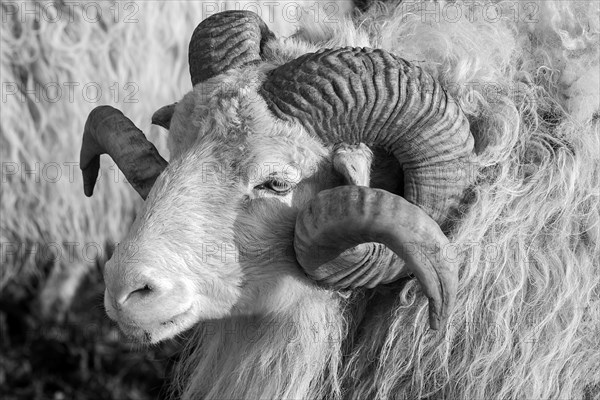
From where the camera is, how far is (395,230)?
2797 mm

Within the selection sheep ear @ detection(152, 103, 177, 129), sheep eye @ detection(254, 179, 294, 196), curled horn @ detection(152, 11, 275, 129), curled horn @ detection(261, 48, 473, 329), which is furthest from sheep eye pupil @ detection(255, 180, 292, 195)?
sheep ear @ detection(152, 103, 177, 129)

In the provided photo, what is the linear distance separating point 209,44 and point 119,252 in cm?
82

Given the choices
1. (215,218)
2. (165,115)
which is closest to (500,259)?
(215,218)

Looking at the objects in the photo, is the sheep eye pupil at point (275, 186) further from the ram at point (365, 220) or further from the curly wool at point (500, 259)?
the curly wool at point (500, 259)

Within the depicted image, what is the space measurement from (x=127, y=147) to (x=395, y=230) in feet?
3.91

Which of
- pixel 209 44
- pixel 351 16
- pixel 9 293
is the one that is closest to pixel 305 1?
pixel 351 16

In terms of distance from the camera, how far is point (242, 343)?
11.6 feet

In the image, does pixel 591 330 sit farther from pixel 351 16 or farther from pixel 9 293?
pixel 9 293

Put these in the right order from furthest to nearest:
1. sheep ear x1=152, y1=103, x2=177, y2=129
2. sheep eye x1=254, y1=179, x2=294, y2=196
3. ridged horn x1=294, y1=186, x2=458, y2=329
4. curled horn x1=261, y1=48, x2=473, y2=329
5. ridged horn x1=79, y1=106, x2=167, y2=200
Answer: sheep ear x1=152, y1=103, x2=177, y2=129
ridged horn x1=79, y1=106, x2=167, y2=200
sheep eye x1=254, y1=179, x2=294, y2=196
curled horn x1=261, y1=48, x2=473, y2=329
ridged horn x1=294, y1=186, x2=458, y2=329

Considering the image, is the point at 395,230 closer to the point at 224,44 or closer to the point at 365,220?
the point at 365,220

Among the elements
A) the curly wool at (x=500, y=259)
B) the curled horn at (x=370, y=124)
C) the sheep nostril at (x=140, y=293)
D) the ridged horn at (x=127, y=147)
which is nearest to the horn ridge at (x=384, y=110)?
the curled horn at (x=370, y=124)

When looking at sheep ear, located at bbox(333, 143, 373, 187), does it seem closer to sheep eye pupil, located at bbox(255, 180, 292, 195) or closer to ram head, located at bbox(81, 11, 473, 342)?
ram head, located at bbox(81, 11, 473, 342)

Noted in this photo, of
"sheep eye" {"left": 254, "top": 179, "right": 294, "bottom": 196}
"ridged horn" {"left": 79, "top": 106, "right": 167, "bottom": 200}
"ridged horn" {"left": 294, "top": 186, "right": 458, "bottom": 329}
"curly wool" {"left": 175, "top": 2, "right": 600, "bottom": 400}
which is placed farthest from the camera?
"ridged horn" {"left": 79, "top": 106, "right": 167, "bottom": 200}

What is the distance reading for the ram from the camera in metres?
2.98
